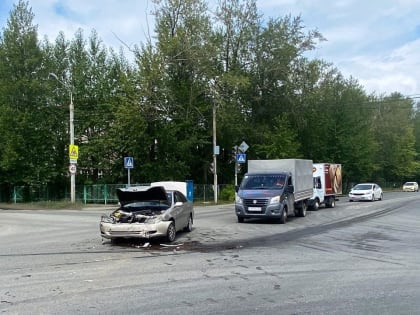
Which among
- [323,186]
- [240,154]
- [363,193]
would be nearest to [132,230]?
[323,186]

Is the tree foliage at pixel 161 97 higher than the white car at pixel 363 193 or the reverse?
higher

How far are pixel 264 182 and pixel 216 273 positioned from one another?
12.0 metres

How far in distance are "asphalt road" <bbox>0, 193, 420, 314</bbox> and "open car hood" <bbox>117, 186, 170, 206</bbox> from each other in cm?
138

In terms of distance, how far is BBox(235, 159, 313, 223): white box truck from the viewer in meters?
20.0

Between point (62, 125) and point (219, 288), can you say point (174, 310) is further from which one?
point (62, 125)

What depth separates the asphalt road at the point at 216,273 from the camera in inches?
275

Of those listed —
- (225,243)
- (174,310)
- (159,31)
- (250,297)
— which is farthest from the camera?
(159,31)

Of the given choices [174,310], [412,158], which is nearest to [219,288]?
[174,310]

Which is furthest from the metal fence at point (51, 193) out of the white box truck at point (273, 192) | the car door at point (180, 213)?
the car door at point (180, 213)

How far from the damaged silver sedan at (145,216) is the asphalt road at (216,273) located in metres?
0.41

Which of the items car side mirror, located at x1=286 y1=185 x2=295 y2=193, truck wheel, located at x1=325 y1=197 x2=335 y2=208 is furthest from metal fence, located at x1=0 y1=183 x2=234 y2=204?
car side mirror, located at x1=286 y1=185 x2=295 y2=193

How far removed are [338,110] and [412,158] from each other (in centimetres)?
3410

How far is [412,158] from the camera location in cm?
9000

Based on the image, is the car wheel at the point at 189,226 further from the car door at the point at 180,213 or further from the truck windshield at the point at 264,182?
the truck windshield at the point at 264,182
